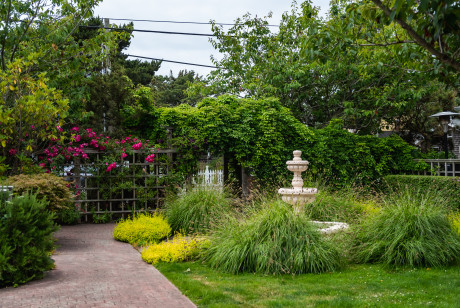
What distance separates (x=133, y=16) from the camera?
18953 mm

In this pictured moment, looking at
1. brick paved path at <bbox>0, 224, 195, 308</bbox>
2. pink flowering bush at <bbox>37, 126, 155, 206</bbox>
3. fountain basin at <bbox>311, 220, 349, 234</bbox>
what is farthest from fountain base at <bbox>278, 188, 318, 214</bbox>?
pink flowering bush at <bbox>37, 126, 155, 206</bbox>

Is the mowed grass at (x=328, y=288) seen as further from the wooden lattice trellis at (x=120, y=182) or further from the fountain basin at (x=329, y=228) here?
the wooden lattice trellis at (x=120, y=182)

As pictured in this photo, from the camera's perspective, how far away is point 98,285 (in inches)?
210

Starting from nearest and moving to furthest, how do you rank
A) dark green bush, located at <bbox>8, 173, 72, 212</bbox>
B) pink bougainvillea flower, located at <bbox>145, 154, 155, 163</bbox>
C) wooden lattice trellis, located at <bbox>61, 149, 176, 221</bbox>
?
dark green bush, located at <bbox>8, 173, 72, 212</bbox> → wooden lattice trellis, located at <bbox>61, 149, 176, 221</bbox> → pink bougainvillea flower, located at <bbox>145, 154, 155, 163</bbox>

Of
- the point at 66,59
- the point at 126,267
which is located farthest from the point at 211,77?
the point at 126,267

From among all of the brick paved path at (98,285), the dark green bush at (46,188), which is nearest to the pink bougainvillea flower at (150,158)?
the dark green bush at (46,188)

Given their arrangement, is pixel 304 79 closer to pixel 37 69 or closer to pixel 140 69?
pixel 37 69

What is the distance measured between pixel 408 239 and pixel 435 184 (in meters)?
5.89

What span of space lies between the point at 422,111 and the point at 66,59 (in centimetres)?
Result: 1384

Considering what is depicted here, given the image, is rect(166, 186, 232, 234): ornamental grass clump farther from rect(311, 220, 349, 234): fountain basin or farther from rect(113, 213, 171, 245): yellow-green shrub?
rect(311, 220, 349, 234): fountain basin

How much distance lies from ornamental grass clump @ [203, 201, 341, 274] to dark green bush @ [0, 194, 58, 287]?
2349mm

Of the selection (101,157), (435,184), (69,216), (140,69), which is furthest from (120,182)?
→ (140,69)

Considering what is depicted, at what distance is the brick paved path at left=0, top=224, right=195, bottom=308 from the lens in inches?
183

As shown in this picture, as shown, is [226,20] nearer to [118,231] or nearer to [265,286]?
[118,231]
